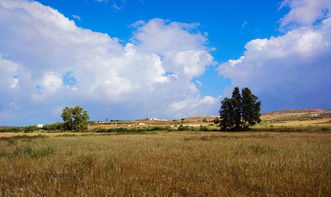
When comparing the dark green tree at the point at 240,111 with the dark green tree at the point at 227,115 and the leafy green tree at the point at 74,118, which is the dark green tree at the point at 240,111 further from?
the leafy green tree at the point at 74,118

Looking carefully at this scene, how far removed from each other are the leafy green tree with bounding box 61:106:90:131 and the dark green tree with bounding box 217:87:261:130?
2075 inches

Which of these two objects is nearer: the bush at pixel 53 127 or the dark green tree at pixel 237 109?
the dark green tree at pixel 237 109

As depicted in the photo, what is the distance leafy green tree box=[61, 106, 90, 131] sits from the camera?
76.2m

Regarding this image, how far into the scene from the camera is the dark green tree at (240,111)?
5197 cm

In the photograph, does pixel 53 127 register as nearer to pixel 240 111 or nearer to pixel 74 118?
pixel 74 118

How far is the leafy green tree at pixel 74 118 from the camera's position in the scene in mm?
76250

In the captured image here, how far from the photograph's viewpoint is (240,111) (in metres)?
53.7

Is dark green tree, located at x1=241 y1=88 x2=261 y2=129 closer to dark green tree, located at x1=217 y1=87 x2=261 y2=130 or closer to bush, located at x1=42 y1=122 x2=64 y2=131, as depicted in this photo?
dark green tree, located at x1=217 y1=87 x2=261 y2=130

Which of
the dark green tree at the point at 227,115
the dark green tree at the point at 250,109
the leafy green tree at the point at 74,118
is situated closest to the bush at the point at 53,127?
the leafy green tree at the point at 74,118

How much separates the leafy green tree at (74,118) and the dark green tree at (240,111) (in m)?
52.7

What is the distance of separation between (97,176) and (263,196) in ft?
13.1

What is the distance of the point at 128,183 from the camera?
4.60 meters

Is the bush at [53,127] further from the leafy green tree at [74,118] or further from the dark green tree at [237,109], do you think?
the dark green tree at [237,109]

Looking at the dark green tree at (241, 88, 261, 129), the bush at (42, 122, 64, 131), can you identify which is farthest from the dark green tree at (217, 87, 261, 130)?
the bush at (42, 122, 64, 131)
